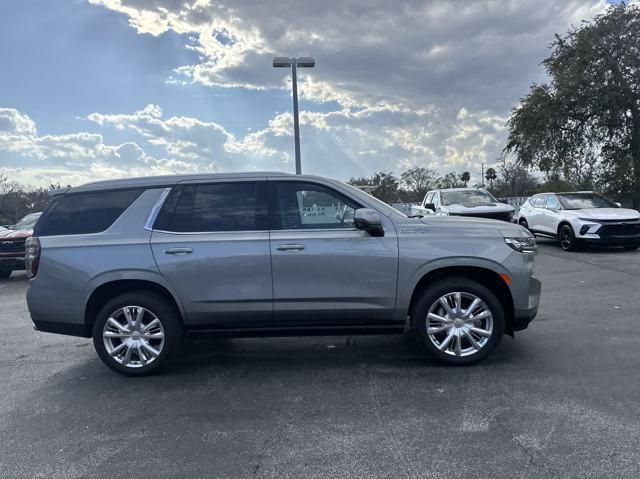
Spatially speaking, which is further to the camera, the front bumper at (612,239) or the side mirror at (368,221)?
the front bumper at (612,239)

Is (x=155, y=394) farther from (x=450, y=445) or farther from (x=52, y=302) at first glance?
(x=450, y=445)

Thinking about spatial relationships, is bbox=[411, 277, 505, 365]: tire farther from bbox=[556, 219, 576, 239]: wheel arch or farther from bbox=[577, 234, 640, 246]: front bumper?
bbox=[556, 219, 576, 239]: wheel arch

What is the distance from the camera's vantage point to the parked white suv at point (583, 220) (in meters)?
11.7

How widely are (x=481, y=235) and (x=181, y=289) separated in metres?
2.85

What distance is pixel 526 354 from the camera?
485cm

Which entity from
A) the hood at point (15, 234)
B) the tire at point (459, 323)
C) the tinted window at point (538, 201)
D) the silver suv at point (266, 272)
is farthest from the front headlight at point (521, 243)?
the hood at point (15, 234)

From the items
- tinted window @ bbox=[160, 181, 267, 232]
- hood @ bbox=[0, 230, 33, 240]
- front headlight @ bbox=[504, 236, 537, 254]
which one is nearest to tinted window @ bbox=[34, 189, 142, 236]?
tinted window @ bbox=[160, 181, 267, 232]

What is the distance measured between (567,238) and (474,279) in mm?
9287

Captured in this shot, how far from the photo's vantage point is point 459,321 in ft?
14.7

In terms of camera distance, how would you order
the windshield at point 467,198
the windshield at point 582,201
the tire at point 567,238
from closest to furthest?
the tire at point 567,238 < the windshield at point 582,201 < the windshield at point 467,198

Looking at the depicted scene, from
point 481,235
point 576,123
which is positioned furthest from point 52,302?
point 576,123

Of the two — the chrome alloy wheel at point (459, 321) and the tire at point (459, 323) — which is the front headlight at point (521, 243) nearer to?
the tire at point (459, 323)

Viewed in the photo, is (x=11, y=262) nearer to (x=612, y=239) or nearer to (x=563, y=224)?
(x=563, y=224)

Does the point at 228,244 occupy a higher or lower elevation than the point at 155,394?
higher
